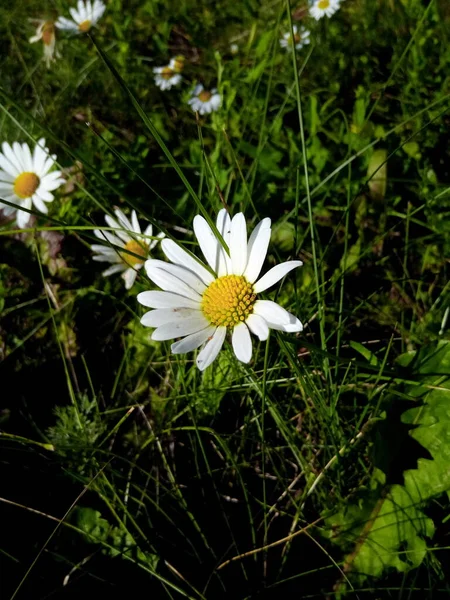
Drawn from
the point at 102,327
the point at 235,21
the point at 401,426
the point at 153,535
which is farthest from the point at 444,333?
the point at 235,21

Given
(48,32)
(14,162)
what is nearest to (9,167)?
(14,162)

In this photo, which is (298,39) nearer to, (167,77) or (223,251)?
(167,77)

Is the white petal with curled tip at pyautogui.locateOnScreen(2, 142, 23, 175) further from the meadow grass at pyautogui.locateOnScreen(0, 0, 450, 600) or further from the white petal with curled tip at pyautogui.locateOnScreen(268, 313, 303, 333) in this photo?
the white petal with curled tip at pyautogui.locateOnScreen(268, 313, 303, 333)

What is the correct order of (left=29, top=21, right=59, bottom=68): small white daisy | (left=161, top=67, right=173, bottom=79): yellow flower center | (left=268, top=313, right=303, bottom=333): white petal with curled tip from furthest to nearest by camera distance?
(left=161, top=67, right=173, bottom=79): yellow flower center < (left=29, top=21, right=59, bottom=68): small white daisy < (left=268, top=313, right=303, bottom=333): white petal with curled tip

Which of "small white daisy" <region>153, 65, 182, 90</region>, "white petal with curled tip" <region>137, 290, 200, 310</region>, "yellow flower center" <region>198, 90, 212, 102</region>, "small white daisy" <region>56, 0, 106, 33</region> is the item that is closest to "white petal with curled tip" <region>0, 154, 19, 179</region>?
"small white daisy" <region>153, 65, 182, 90</region>

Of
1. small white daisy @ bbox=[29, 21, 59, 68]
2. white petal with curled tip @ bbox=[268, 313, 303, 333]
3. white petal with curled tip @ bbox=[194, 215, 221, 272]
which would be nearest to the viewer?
white petal with curled tip @ bbox=[268, 313, 303, 333]

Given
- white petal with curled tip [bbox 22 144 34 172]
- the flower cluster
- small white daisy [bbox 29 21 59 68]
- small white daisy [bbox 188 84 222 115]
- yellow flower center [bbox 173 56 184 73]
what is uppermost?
small white daisy [bbox 29 21 59 68]
